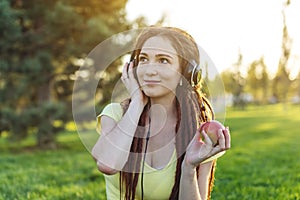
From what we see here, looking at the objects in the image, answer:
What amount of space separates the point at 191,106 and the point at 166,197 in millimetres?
514

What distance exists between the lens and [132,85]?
2.36 metres

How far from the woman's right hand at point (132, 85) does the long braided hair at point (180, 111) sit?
0.06m

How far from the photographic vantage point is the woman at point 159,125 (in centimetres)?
230

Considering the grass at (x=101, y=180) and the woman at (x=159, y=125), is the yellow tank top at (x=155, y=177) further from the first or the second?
the grass at (x=101, y=180)

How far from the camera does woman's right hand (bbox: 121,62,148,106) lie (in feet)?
7.72

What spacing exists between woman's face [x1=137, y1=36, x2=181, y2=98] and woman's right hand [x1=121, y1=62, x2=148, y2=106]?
0.10ft

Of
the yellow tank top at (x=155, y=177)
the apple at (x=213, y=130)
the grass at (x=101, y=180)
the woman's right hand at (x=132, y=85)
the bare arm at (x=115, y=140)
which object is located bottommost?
the grass at (x=101, y=180)

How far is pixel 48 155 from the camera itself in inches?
389

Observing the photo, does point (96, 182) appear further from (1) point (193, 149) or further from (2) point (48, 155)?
(2) point (48, 155)

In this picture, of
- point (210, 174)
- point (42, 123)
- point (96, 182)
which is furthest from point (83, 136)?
point (42, 123)

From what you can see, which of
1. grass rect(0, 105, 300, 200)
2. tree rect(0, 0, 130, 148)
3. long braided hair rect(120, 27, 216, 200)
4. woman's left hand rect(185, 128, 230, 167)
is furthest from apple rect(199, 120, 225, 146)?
tree rect(0, 0, 130, 148)

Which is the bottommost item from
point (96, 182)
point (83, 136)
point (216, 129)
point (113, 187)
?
point (96, 182)

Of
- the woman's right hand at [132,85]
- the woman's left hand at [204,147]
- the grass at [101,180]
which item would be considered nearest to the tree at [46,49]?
the grass at [101,180]

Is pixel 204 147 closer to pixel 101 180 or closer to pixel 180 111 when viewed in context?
pixel 180 111
